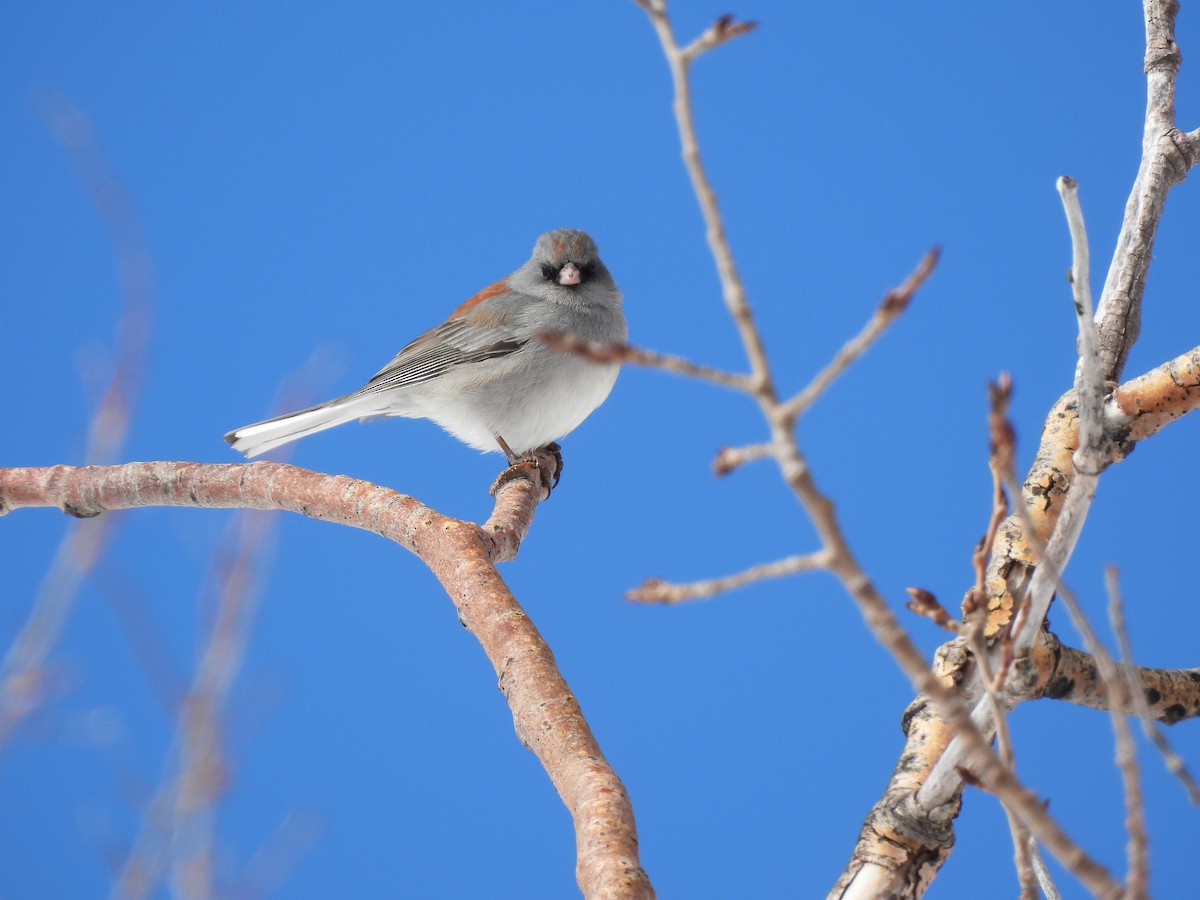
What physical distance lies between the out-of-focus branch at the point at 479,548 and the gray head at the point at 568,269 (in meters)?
0.52

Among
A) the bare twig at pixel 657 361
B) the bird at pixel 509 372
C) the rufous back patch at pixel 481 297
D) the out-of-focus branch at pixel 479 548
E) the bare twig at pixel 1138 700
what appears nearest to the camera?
the bare twig at pixel 657 361

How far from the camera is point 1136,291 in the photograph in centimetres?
155

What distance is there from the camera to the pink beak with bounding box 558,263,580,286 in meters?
2.73

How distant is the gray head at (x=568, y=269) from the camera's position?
9.04 ft

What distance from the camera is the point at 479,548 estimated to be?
5.56 ft

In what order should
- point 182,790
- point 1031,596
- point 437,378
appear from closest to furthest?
point 1031,596 < point 182,790 < point 437,378

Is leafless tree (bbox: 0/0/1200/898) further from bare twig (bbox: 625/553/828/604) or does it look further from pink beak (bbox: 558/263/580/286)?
pink beak (bbox: 558/263/580/286)

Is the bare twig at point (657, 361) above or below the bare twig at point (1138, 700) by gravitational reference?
above

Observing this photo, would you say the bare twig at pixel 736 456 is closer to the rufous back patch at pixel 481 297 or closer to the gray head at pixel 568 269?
the gray head at pixel 568 269

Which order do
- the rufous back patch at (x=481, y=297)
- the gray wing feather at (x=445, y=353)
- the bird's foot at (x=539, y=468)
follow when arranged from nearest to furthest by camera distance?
the bird's foot at (x=539, y=468) < the gray wing feather at (x=445, y=353) < the rufous back patch at (x=481, y=297)

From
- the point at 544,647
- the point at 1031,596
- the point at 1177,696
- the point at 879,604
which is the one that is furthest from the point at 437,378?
the point at 879,604

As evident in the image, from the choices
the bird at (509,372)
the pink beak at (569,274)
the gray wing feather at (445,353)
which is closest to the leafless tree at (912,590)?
the bird at (509,372)

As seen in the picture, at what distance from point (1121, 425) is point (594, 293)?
5.09 feet

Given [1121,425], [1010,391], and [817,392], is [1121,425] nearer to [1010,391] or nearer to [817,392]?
[1010,391]
